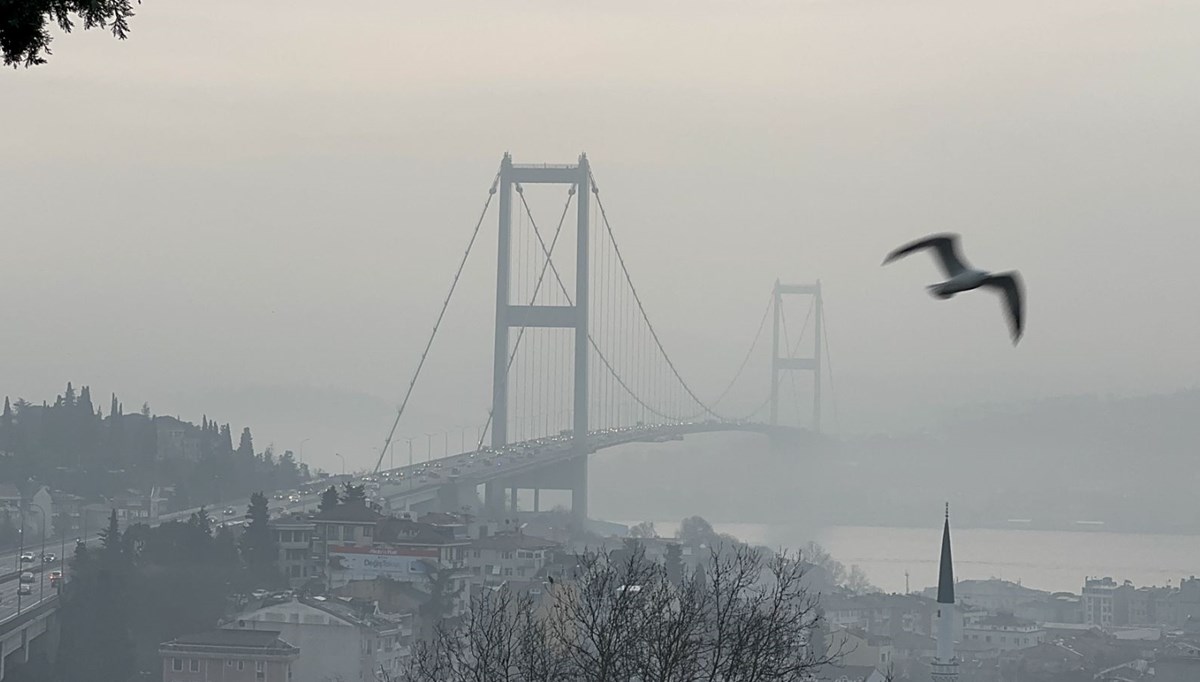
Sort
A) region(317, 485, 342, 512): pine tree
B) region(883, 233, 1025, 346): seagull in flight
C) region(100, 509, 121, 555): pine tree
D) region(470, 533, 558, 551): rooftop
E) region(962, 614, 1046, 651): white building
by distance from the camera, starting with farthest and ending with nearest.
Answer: region(962, 614, 1046, 651): white building, region(317, 485, 342, 512): pine tree, region(470, 533, 558, 551): rooftop, region(100, 509, 121, 555): pine tree, region(883, 233, 1025, 346): seagull in flight

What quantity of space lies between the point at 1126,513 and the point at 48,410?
146 ft

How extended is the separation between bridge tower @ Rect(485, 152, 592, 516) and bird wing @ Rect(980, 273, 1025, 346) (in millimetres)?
39350

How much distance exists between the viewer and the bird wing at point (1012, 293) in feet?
13.1

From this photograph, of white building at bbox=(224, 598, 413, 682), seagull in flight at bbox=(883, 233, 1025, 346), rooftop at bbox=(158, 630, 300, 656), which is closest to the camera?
seagull in flight at bbox=(883, 233, 1025, 346)

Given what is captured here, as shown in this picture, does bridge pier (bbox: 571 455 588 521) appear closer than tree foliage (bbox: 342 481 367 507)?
No

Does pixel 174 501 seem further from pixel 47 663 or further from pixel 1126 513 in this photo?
pixel 1126 513

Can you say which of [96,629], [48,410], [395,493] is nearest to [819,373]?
[48,410]

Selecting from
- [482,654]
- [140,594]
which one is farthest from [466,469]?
[482,654]

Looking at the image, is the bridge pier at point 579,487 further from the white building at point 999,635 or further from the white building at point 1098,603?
the white building at point 1098,603

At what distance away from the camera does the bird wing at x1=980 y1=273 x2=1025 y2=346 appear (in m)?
3.98

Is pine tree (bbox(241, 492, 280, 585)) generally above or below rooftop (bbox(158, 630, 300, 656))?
above

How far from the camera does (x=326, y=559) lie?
36.9 meters

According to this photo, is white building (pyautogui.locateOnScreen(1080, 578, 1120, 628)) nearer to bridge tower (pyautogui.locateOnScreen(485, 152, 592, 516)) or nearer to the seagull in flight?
bridge tower (pyautogui.locateOnScreen(485, 152, 592, 516))

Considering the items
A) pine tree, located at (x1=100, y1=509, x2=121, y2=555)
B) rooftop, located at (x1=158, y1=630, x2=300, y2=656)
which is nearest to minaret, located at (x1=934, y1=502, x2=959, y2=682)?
rooftop, located at (x1=158, y1=630, x2=300, y2=656)
